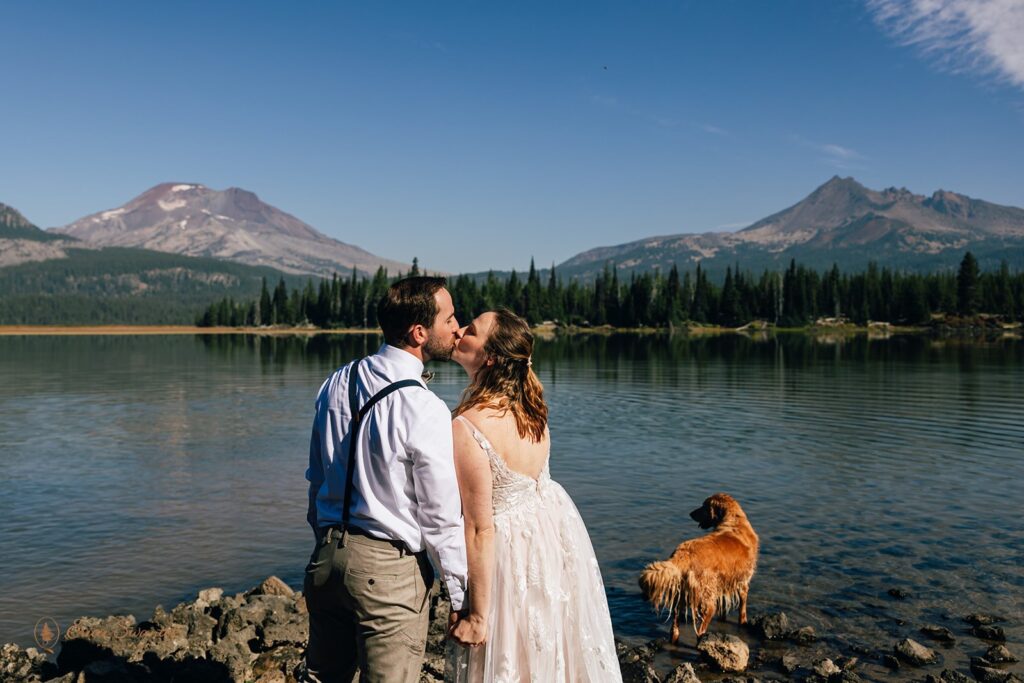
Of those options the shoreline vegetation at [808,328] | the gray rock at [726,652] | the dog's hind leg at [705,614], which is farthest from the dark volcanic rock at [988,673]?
the shoreline vegetation at [808,328]

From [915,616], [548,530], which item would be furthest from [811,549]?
[548,530]

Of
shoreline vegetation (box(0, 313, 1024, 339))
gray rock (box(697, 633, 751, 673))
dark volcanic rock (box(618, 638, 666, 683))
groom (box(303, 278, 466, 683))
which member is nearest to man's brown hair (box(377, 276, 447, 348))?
groom (box(303, 278, 466, 683))

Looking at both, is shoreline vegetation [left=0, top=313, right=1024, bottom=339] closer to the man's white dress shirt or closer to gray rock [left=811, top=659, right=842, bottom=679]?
gray rock [left=811, top=659, right=842, bottom=679]

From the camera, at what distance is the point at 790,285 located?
183250 millimetres

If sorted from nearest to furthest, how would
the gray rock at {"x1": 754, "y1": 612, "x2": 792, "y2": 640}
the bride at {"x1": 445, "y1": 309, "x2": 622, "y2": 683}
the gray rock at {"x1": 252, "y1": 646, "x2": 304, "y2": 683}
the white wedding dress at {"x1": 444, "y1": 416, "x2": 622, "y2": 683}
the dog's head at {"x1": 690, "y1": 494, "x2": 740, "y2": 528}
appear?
the bride at {"x1": 445, "y1": 309, "x2": 622, "y2": 683} < the white wedding dress at {"x1": 444, "y1": 416, "x2": 622, "y2": 683} < the gray rock at {"x1": 252, "y1": 646, "x2": 304, "y2": 683} < the gray rock at {"x1": 754, "y1": 612, "x2": 792, "y2": 640} < the dog's head at {"x1": 690, "y1": 494, "x2": 740, "y2": 528}

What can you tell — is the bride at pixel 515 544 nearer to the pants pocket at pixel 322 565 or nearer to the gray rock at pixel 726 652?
the pants pocket at pixel 322 565

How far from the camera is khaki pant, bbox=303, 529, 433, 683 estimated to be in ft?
15.6

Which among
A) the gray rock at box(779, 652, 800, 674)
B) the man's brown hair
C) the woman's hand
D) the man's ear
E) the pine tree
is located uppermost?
the pine tree

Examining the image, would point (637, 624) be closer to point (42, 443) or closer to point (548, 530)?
point (548, 530)

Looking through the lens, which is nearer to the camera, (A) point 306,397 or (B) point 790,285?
(A) point 306,397

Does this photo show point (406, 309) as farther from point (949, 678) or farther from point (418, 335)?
point (949, 678)

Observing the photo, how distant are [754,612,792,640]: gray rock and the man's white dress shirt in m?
7.63

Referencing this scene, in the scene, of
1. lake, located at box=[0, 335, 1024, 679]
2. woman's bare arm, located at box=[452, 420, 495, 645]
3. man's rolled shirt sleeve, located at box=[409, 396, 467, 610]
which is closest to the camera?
man's rolled shirt sleeve, located at box=[409, 396, 467, 610]

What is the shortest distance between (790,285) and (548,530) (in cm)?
18950
